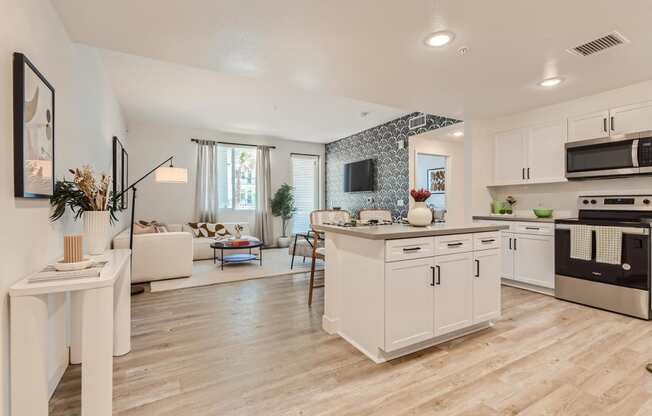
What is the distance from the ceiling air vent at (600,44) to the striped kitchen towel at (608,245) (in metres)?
1.71

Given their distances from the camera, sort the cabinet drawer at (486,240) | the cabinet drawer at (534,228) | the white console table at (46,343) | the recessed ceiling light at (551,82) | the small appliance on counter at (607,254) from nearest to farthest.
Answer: the white console table at (46,343) → the cabinet drawer at (486,240) → the small appliance on counter at (607,254) → the recessed ceiling light at (551,82) → the cabinet drawer at (534,228)

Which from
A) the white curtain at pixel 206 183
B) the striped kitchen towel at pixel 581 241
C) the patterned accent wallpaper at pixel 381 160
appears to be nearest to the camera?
the striped kitchen towel at pixel 581 241

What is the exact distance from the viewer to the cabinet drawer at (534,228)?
3.67m

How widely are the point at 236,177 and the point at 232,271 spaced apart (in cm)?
324

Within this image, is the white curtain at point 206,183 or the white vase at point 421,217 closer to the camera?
the white vase at point 421,217

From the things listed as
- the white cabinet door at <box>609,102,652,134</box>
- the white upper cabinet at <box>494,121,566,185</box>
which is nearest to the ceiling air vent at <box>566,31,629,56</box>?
the white cabinet door at <box>609,102,652,134</box>

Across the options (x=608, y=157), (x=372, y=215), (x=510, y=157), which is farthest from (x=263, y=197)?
(x=608, y=157)

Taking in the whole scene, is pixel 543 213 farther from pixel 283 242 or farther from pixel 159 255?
pixel 283 242

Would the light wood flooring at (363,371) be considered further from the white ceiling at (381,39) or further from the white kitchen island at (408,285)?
the white ceiling at (381,39)

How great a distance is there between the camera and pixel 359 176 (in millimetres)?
7172

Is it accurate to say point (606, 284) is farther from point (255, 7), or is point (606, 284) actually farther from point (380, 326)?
point (255, 7)

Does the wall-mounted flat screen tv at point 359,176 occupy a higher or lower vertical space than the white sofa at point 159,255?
higher

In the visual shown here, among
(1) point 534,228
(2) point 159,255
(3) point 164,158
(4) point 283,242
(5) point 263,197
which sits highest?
(3) point 164,158

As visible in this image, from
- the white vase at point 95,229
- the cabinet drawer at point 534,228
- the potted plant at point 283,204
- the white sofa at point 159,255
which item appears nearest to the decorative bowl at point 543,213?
the cabinet drawer at point 534,228
